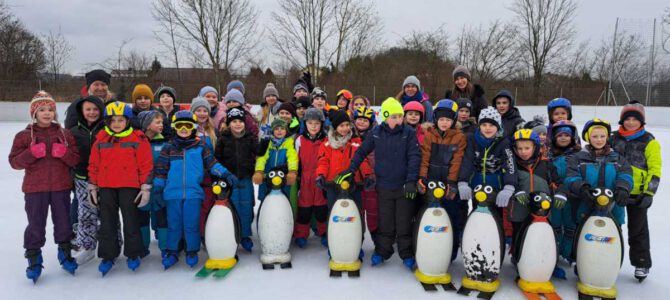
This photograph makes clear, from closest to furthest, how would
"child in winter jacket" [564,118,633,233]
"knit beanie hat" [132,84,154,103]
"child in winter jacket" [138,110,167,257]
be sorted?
"child in winter jacket" [564,118,633,233] → "child in winter jacket" [138,110,167,257] → "knit beanie hat" [132,84,154,103]

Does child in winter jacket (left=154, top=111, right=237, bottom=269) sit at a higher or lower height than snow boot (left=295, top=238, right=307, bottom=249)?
higher

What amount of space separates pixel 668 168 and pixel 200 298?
34.1 feet

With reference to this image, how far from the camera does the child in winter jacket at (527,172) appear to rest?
3.37m

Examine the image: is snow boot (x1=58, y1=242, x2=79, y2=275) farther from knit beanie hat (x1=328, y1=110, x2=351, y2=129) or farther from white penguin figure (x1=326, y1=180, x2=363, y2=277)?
knit beanie hat (x1=328, y1=110, x2=351, y2=129)

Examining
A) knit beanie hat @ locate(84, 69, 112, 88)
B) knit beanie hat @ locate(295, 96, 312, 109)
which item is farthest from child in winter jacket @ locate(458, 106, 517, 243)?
knit beanie hat @ locate(84, 69, 112, 88)

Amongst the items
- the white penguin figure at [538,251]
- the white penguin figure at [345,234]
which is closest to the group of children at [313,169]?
the white penguin figure at [538,251]

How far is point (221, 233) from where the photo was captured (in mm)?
3693

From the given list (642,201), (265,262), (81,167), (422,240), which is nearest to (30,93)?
(81,167)

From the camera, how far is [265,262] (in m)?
3.86

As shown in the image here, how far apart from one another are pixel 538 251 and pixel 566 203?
767mm

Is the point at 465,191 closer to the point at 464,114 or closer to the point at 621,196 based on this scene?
the point at 464,114

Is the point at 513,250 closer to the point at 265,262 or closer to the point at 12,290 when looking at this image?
the point at 265,262

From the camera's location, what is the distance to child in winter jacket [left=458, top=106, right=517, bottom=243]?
339cm

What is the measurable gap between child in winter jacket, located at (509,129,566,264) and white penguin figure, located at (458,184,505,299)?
201 millimetres
